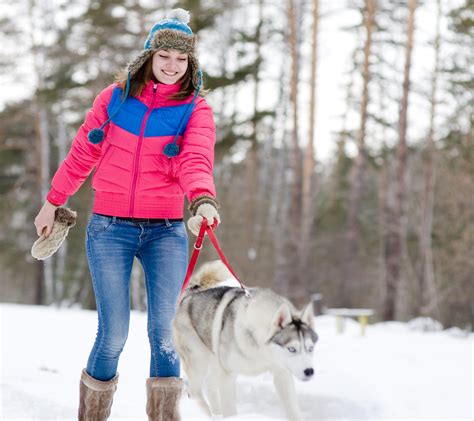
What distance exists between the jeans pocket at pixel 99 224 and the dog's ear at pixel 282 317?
1.00m

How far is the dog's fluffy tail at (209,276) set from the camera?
4.71 metres

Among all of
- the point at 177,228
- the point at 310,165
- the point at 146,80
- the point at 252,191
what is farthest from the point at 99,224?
the point at 252,191

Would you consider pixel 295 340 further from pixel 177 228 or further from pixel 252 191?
pixel 252 191

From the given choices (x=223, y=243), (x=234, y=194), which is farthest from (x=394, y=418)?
(x=234, y=194)

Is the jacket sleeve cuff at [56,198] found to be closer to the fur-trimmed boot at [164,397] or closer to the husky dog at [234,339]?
the fur-trimmed boot at [164,397]

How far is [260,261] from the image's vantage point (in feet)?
68.1

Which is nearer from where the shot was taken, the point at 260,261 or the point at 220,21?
the point at 260,261

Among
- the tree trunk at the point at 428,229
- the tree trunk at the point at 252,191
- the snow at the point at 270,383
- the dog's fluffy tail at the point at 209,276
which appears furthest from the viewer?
the tree trunk at the point at 252,191

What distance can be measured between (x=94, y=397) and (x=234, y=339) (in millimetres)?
1095

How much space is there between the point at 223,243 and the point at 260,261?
1791mm

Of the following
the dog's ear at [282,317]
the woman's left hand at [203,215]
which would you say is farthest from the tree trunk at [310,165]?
the woman's left hand at [203,215]

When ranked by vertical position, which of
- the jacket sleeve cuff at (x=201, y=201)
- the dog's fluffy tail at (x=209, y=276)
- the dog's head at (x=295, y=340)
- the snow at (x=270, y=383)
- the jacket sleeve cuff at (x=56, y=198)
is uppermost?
the jacket sleeve cuff at (x=56, y=198)

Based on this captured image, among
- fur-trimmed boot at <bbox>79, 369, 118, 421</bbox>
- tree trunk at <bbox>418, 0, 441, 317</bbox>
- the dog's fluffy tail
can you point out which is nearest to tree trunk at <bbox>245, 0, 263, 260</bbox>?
tree trunk at <bbox>418, 0, 441, 317</bbox>

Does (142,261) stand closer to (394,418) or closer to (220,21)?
(394,418)
